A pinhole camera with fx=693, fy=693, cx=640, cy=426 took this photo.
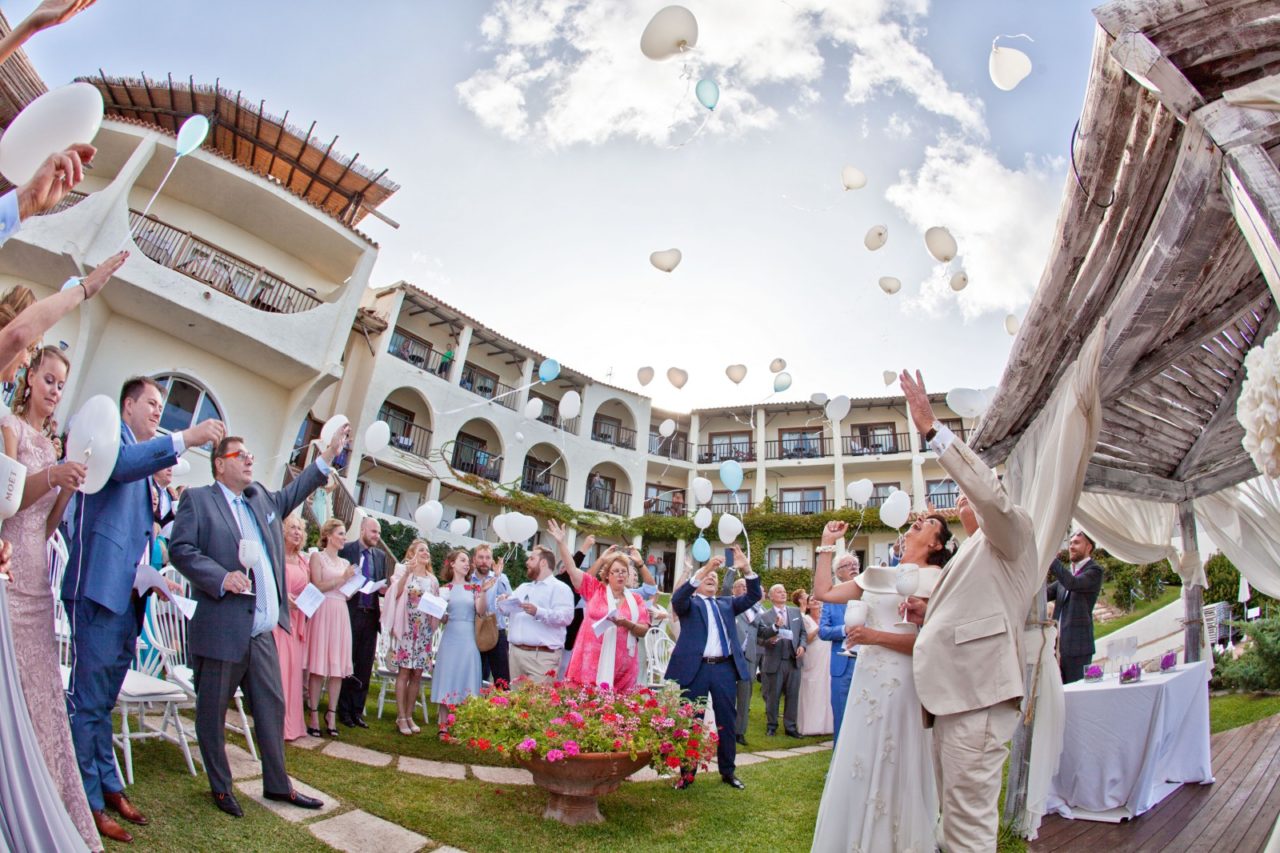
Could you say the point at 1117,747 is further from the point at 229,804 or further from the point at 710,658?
the point at 229,804

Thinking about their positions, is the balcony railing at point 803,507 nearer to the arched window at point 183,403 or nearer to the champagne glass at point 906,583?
the arched window at point 183,403

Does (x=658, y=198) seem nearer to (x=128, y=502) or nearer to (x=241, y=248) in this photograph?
(x=128, y=502)

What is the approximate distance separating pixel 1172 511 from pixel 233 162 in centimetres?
1631

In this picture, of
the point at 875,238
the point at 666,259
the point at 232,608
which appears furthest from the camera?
the point at 666,259

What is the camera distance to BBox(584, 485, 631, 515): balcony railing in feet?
96.0

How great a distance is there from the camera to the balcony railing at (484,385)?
2538 centimetres

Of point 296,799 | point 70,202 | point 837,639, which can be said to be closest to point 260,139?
point 70,202

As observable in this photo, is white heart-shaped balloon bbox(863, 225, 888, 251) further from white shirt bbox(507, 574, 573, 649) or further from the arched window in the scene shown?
the arched window

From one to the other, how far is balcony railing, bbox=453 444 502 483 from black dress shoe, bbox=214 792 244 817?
2110 cm

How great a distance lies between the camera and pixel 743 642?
876 cm

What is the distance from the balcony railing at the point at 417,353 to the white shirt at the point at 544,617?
17.0m

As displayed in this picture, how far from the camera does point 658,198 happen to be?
739cm

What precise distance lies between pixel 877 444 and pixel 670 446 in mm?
9526

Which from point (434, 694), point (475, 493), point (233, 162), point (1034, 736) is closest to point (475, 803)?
point (434, 694)
